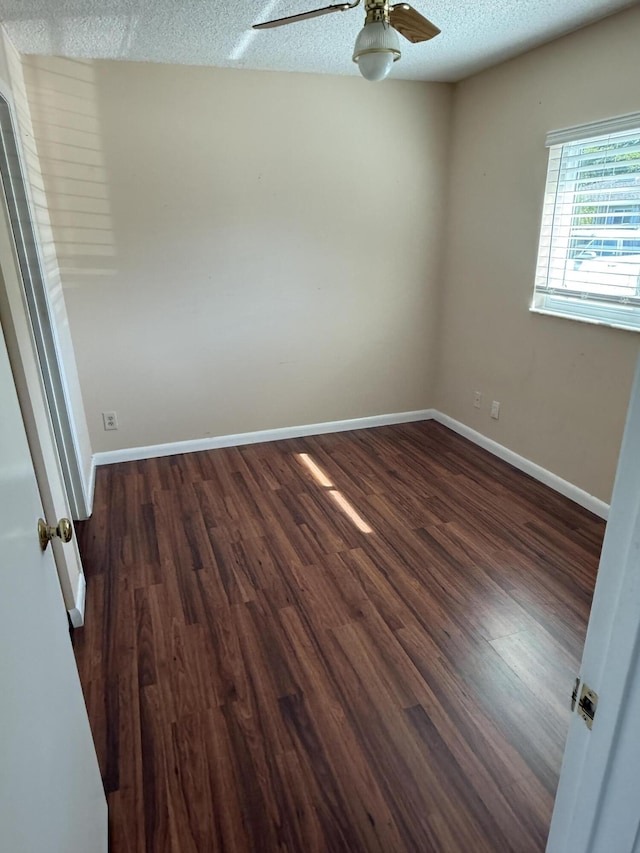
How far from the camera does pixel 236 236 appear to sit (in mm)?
3549

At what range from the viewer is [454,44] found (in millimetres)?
2863

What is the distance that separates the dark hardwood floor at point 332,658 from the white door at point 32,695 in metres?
0.45

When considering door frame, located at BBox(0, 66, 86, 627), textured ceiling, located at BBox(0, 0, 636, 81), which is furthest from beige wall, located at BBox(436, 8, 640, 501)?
door frame, located at BBox(0, 66, 86, 627)

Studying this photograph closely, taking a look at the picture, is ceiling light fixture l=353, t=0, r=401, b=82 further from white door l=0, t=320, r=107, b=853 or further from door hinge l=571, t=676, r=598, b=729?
door hinge l=571, t=676, r=598, b=729

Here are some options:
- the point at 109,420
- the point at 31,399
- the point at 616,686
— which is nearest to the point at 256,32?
the point at 31,399

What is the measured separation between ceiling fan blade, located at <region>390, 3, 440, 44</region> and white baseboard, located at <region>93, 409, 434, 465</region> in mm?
2660

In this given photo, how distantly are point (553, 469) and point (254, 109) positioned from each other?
9.85 feet

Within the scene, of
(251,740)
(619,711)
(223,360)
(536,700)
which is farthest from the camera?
(223,360)

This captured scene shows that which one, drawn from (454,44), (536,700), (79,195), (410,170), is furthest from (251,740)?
(410,170)

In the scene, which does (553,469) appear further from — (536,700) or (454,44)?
(454,44)

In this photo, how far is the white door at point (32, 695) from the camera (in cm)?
74

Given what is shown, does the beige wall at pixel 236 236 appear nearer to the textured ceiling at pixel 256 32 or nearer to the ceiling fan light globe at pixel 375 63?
the textured ceiling at pixel 256 32

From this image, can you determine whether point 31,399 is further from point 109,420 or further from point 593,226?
point 593,226

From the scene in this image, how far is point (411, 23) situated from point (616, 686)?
2.18 m
